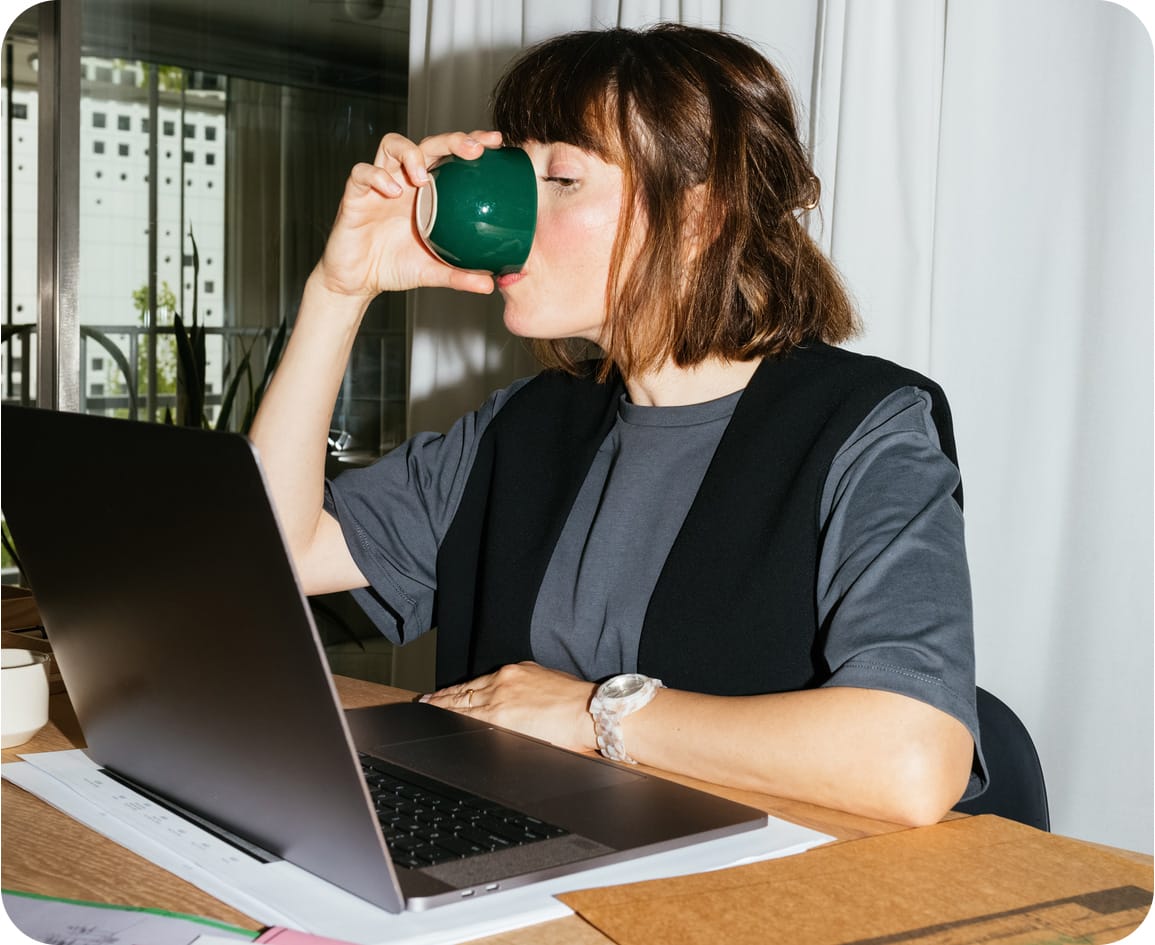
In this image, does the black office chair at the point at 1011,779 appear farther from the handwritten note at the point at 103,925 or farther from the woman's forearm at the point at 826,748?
the handwritten note at the point at 103,925

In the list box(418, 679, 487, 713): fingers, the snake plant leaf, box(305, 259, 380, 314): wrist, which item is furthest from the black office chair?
the snake plant leaf

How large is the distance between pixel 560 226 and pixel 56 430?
72 cm

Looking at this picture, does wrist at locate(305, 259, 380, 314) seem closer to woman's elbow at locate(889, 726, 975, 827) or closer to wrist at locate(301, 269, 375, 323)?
wrist at locate(301, 269, 375, 323)

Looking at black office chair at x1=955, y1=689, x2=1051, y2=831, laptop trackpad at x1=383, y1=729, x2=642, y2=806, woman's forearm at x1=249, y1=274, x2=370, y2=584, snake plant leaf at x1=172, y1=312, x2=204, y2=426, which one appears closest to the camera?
laptop trackpad at x1=383, y1=729, x2=642, y2=806

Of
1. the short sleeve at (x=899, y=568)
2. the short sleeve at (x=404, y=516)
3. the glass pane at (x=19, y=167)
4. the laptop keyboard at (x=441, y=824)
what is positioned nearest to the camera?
the laptop keyboard at (x=441, y=824)

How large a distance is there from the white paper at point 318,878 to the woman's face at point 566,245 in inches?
28.4

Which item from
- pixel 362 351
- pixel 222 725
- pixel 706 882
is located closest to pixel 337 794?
pixel 222 725

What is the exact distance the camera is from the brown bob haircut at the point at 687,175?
4.86 feet

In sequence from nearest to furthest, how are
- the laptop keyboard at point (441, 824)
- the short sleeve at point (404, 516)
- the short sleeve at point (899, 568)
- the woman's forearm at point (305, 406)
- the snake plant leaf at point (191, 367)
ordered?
the laptop keyboard at point (441, 824) < the short sleeve at point (899, 568) < the woman's forearm at point (305, 406) < the short sleeve at point (404, 516) < the snake plant leaf at point (191, 367)

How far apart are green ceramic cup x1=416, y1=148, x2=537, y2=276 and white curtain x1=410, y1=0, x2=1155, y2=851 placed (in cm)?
66

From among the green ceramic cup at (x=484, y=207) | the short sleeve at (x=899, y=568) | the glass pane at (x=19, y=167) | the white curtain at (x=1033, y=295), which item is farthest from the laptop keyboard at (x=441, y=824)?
the glass pane at (x=19, y=167)

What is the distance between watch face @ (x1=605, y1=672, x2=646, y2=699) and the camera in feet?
3.85

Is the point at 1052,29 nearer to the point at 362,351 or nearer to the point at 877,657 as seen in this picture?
the point at 877,657

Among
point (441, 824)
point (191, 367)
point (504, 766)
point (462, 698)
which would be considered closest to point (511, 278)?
point (462, 698)
